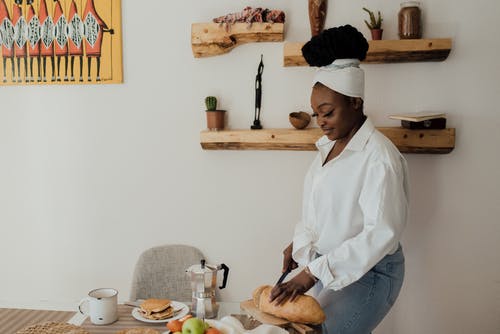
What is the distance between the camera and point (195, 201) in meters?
2.71

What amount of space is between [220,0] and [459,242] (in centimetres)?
162

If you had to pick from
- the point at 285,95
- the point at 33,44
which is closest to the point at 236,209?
the point at 285,95

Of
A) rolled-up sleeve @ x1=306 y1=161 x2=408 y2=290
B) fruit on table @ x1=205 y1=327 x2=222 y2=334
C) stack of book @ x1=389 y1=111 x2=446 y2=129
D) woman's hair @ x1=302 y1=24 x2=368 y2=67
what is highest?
woman's hair @ x1=302 y1=24 x2=368 y2=67

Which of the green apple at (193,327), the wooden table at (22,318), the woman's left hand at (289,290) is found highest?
the woman's left hand at (289,290)

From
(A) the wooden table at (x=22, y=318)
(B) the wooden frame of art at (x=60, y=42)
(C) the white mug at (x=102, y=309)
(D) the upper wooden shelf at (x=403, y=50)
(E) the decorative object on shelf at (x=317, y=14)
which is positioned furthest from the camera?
(B) the wooden frame of art at (x=60, y=42)

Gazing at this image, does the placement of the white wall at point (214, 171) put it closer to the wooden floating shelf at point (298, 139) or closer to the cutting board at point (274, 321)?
the wooden floating shelf at point (298, 139)

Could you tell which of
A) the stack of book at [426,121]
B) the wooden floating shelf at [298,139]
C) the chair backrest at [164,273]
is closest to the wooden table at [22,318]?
the chair backrest at [164,273]

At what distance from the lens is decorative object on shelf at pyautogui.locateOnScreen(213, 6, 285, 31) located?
2475mm

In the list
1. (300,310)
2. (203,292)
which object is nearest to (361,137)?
(300,310)

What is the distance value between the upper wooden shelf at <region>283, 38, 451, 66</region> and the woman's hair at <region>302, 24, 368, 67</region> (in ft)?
1.43

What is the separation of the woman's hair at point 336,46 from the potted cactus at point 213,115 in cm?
71

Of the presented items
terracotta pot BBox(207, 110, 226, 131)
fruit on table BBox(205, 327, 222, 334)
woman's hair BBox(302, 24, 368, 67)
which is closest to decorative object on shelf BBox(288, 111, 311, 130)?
terracotta pot BBox(207, 110, 226, 131)

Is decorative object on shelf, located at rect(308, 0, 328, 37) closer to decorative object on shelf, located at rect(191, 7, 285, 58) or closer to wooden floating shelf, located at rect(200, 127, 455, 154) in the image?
decorative object on shelf, located at rect(191, 7, 285, 58)

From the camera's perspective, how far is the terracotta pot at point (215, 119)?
254cm
